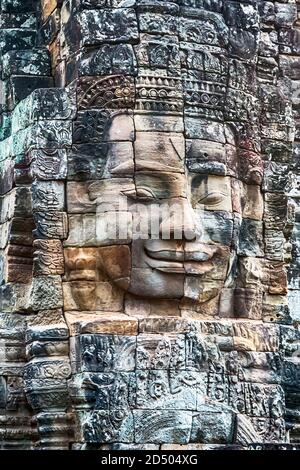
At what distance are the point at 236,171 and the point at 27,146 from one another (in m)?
1.87

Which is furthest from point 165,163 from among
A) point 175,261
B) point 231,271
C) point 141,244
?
point 231,271

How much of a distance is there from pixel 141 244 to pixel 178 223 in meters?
0.37

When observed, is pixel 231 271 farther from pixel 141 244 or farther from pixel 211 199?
pixel 141 244

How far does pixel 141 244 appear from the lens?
56.7ft

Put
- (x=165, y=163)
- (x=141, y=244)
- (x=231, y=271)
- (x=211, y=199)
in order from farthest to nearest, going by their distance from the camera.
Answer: (x=231, y=271) → (x=211, y=199) → (x=165, y=163) → (x=141, y=244)

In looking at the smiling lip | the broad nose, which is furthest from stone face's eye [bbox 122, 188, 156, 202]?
the smiling lip

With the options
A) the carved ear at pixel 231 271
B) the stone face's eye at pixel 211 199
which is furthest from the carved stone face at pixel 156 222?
the carved ear at pixel 231 271

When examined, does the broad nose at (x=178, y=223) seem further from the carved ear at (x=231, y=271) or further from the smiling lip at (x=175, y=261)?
the carved ear at (x=231, y=271)

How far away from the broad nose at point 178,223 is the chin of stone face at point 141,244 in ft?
0.06

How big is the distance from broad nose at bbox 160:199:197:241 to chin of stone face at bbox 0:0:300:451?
17 millimetres

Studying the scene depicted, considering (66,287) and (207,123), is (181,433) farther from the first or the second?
(207,123)

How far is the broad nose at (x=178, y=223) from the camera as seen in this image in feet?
56.6

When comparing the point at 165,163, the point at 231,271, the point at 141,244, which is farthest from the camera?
the point at 231,271

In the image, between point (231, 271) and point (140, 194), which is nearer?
point (140, 194)
